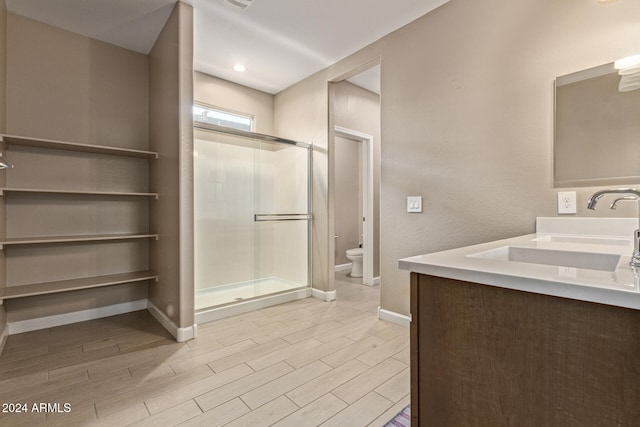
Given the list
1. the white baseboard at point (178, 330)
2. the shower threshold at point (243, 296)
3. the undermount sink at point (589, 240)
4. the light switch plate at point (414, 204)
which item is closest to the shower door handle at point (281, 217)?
the shower threshold at point (243, 296)

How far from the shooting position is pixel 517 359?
68 cm

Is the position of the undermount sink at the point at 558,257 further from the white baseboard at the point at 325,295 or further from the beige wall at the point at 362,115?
the beige wall at the point at 362,115

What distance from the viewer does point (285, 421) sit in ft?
4.66

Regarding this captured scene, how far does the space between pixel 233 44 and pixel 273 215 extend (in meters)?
1.75

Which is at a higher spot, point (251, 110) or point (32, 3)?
point (32, 3)

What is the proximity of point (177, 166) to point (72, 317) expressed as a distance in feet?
5.75

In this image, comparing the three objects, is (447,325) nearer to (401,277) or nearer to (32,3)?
(401,277)

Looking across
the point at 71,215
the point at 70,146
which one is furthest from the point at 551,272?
the point at 71,215

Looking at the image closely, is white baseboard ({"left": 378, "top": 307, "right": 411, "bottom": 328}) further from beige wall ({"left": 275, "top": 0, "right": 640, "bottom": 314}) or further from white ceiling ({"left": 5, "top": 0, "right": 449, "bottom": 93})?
white ceiling ({"left": 5, "top": 0, "right": 449, "bottom": 93})

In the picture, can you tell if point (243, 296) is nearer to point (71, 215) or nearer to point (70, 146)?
point (71, 215)

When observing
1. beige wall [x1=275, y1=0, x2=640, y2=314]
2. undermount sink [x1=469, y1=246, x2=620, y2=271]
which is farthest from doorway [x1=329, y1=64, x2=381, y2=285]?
undermount sink [x1=469, y1=246, x2=620, y2=271]

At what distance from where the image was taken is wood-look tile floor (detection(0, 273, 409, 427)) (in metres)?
1.47

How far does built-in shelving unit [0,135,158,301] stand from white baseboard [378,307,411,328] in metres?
2.16

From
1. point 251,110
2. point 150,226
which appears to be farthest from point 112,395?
point 251,110
